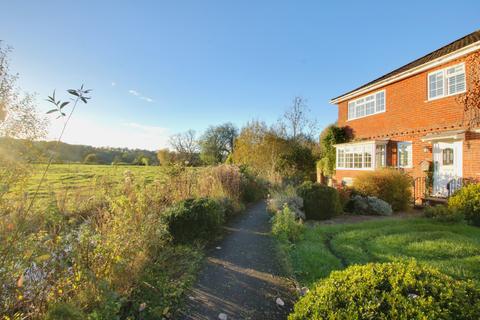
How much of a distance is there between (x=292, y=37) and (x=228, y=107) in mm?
10057

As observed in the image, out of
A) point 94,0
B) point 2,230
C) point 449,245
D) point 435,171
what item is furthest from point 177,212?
point 435,171

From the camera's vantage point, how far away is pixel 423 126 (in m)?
11.6

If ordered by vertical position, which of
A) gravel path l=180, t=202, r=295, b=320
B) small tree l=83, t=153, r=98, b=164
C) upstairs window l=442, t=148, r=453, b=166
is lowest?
gravel path l=180, t=202, r=295, b=320

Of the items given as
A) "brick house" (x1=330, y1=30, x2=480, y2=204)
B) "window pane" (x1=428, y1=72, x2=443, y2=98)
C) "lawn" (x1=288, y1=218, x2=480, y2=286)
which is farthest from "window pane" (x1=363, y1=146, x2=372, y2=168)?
"lawn" (x1=288, y1=218, x2=480, y2=286)

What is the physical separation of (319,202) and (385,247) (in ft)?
10.1

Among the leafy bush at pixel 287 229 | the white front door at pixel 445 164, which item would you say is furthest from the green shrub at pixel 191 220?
the white front door at pixel 445 164

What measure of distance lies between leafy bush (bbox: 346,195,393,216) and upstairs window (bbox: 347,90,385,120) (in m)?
7.57

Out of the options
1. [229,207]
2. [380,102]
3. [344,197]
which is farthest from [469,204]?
[380,102]

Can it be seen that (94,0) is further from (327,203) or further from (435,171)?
(435,171)

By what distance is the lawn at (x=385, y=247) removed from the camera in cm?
408

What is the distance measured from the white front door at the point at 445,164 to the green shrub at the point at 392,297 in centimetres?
1087

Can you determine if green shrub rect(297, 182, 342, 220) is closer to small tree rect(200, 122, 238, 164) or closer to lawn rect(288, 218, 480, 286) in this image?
lawn rect(288, 218, 480, 286)

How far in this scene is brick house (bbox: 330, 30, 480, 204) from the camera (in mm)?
9859

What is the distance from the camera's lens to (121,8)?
575cm
